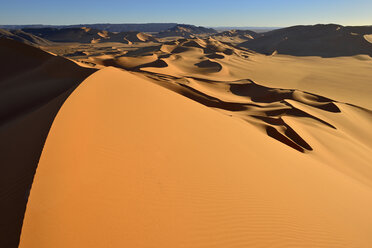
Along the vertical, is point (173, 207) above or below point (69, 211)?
below

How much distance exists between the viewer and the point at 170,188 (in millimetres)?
3059

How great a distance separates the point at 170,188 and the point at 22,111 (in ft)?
14.6

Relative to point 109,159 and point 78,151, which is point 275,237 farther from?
point 78,151

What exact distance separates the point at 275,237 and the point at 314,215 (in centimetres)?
102

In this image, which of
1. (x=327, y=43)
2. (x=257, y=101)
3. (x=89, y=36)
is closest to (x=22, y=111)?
(x=257, y=101)

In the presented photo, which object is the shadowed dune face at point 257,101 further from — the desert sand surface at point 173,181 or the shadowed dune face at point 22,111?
the shadowed dune face at point 22,111

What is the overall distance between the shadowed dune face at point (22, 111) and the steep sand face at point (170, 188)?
139 mm

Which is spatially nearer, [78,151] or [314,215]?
[78,151]

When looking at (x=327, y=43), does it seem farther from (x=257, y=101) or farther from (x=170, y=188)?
(x=170, y=188)

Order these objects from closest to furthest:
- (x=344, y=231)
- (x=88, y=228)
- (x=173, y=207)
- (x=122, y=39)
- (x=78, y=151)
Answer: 1. (x=88, y=228)
2. (x=173, y=207)
3. (x=78, y=151)
4. (x=344, y=231)
5. (x=122, y=39)

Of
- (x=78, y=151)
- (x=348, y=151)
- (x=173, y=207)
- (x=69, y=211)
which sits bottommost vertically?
(x=348, y=151)

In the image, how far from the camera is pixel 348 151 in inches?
283

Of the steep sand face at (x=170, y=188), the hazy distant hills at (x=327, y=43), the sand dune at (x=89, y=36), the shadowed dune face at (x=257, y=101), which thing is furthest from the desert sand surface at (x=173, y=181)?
the sand dune at (x=89, y=36)

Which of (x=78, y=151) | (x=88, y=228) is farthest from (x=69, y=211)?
(x=78, y=151)
